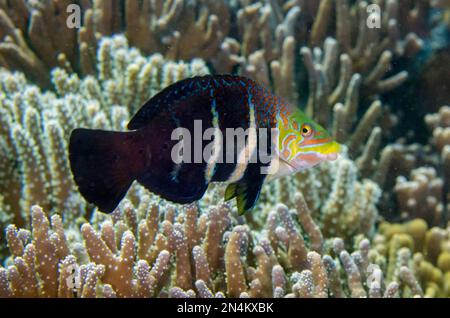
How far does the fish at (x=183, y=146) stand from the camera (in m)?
1.75

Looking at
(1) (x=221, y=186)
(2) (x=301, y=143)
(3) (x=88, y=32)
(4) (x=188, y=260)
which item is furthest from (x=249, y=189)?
(3) (x=88, y=32)

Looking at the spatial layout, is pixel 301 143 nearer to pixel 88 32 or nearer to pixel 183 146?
pixel 183 146

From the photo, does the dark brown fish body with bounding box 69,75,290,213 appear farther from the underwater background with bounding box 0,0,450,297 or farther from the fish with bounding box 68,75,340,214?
the underwater background with bounding box 0,0,450,297

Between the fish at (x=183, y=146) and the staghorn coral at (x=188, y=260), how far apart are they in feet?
2.24

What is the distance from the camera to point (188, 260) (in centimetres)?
256

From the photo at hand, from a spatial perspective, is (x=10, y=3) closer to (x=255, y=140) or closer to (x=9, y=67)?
(x=9, y=67)

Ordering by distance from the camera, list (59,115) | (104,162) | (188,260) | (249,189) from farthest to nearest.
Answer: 1. (59,115)
2. (188,260)
3. (249,189)
4. (104,162)

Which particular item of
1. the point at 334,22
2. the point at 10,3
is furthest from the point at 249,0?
the point at 10,3

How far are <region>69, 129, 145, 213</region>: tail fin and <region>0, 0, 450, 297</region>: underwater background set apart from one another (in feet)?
2.06

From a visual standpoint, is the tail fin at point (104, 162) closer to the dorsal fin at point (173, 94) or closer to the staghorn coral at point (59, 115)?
the dorsal fin at point (173, 94)

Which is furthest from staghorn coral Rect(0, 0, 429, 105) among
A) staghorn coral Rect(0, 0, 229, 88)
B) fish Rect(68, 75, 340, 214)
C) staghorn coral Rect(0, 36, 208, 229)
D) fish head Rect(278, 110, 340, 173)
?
fish Rect(68, 75, 340, 214)

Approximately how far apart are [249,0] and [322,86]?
125 cm

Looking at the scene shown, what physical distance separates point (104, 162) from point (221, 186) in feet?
4.18

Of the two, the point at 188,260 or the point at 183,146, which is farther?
the point at 188,260
